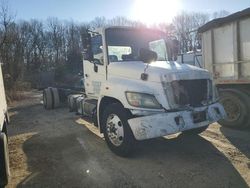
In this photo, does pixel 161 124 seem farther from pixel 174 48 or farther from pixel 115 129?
pixel 174 48

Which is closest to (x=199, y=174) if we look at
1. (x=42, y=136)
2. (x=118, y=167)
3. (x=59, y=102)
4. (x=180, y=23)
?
(x=118, y=167)

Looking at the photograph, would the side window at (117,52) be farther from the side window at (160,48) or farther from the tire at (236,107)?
the tire at (236,107)

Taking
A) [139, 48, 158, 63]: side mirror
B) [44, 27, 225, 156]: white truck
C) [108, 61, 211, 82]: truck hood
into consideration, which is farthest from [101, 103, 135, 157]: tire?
[139, 48, 158, 63]: side mirror

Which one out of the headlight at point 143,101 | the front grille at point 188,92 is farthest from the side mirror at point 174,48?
the headlight at point 143,101

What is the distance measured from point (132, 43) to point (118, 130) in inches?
88.2

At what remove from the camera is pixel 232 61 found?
339 inches

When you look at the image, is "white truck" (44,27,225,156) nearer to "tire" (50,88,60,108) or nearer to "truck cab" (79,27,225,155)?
"truck cab" (79,27,225,155)

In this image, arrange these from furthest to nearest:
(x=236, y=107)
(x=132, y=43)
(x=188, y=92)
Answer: (x=236, y=107) → (x=132, y=43) → (x=188, y=92)

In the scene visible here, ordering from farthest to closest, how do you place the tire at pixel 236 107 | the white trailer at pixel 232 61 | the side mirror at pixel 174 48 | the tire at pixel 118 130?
the tire at pixel 236 107 → the white trailer at pixel 232 61 → the side mirror at pixel 174 48 → the tire at pixel 118 130

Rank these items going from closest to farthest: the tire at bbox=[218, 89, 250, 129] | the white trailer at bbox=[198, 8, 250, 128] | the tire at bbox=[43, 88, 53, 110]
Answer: the white trailer at bbox=[198, 8, 250, 128]
the tire at bbox=[218, 89, 250, 129]
the tire at bbox=[43, 88, 53, 110]

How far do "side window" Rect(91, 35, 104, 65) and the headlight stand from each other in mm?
1737

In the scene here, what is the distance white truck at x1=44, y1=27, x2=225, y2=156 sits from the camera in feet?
19.4

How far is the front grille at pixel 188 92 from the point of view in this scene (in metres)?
5.98

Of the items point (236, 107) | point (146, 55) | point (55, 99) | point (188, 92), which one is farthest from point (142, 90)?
point (55, 99)
